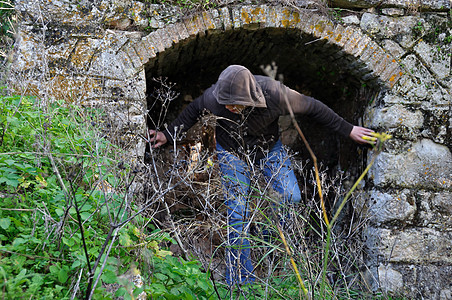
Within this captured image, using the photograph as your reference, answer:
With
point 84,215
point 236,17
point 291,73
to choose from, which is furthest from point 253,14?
point 84,215

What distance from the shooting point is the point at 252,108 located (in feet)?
9.64

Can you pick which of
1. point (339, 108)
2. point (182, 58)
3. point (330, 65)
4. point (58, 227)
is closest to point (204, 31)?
point (182, 58)

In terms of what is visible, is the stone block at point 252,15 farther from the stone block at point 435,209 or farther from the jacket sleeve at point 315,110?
the stone block at point 435,209

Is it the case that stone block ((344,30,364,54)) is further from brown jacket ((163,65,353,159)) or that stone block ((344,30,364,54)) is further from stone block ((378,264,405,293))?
stone block ((378,264,405,293))

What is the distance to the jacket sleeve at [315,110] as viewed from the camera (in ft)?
10.2

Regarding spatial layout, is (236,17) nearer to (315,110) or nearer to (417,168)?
(315,110)

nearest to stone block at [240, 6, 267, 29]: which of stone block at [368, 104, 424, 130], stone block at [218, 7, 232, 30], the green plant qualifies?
stone block at [218, 7, 232, 30]

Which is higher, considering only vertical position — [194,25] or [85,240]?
[194,25]

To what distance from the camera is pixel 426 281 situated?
329cm

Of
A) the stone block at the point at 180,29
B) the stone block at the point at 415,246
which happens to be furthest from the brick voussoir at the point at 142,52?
the stone block at the point at 415,246

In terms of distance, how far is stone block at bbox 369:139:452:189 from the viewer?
3369 millimetres

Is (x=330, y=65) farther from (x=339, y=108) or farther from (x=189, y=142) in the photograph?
(x=189, y=142)

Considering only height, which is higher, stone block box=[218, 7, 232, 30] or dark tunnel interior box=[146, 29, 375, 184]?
stone block box=[218, 7, 232, 30]

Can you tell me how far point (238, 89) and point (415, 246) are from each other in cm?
193
